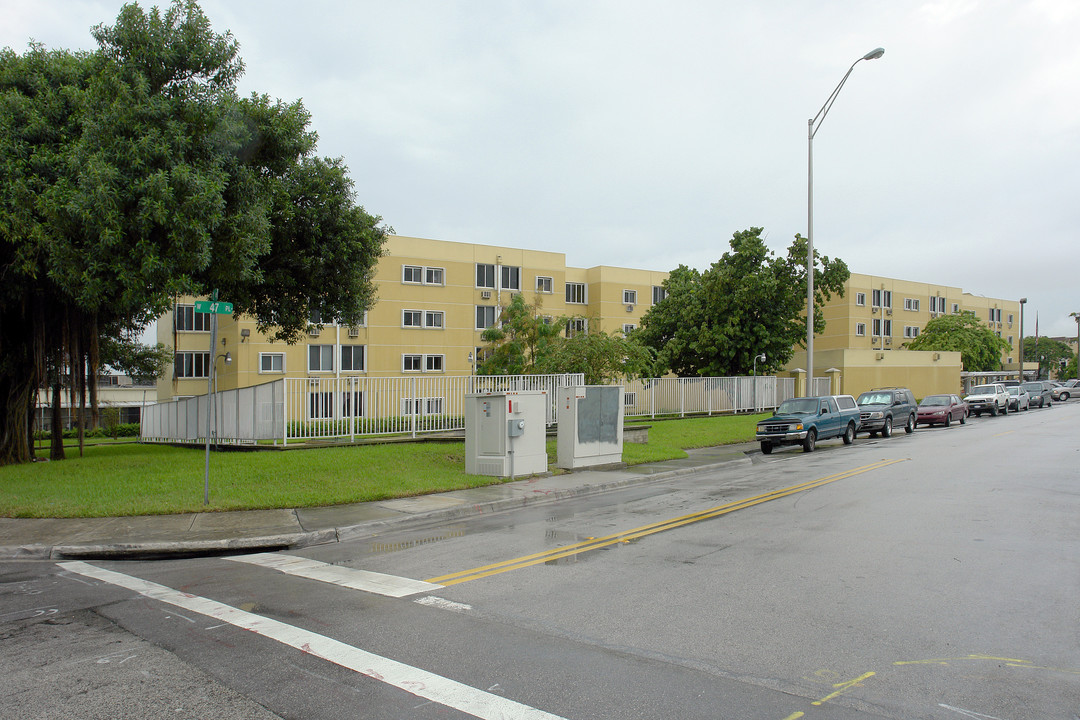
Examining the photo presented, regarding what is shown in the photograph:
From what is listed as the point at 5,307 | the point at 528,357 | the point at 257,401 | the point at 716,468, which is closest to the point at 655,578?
the point at 716,468

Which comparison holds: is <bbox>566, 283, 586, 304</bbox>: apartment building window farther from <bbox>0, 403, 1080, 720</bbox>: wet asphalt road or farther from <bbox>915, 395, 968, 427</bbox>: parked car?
<bbox>0, 403, 1080, 720</bbox>: wet asphalt road

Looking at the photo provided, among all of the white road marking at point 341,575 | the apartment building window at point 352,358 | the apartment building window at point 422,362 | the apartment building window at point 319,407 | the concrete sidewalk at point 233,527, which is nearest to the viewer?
the white road marking at point 341,575

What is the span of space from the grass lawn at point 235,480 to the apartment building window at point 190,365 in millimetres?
24205

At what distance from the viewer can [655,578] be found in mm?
7043

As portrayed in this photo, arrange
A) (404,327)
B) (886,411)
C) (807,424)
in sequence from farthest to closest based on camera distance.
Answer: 1. (404,327)
2. (886,411)
3. (807,424)

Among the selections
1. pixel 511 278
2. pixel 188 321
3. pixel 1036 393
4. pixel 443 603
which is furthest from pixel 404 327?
pixel 1036 393

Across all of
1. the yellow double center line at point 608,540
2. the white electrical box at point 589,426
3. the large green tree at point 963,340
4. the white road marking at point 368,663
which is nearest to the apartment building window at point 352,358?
the white electrical box at point 589,426

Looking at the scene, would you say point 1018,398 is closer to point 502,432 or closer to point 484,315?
point 484,315

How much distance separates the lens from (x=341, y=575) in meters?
7.49

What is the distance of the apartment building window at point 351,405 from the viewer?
675 inches

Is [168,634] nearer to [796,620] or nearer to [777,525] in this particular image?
[796,620]

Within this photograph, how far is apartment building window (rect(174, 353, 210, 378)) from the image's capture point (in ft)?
128

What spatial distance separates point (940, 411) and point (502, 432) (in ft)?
85.3

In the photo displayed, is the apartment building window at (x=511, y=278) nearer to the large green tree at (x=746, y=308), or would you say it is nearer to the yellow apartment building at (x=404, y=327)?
the yellow apartment building at (x=404, y=327)
